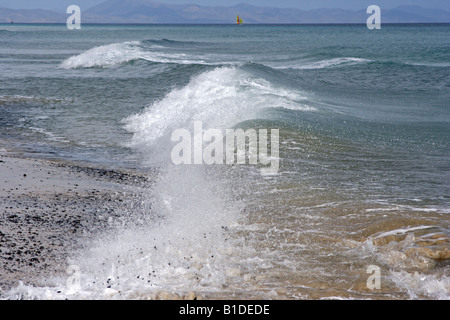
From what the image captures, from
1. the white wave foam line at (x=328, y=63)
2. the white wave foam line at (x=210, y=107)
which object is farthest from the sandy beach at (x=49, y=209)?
the white wave foam line at (x=328, y=63)

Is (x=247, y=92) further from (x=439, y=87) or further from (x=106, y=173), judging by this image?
(x=439, y=87)

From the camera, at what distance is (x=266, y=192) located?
7293 mm

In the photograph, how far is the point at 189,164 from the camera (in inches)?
353

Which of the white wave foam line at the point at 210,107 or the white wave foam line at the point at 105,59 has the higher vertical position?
the white wave foam line at the point at 105,59

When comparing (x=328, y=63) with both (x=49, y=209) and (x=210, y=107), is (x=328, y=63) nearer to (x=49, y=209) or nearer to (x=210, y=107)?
(x=210, y=107)

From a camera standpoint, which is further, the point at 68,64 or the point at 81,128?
the point at 68,64

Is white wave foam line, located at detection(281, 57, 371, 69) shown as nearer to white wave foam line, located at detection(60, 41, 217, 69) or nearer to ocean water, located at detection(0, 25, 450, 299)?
white wave foam line, located at detection(60, 41, 217, 69)

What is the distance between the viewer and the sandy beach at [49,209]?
15.9ft

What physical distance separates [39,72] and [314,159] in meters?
19.3

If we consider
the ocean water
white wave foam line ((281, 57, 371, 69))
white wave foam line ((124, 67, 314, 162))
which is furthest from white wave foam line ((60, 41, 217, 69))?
Answer: white wave foam line ((124, 67, 314, 162))

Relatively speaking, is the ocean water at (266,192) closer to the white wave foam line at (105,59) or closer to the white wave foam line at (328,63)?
the white wave foam line at (328,63)

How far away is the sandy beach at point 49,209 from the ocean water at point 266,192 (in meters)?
0.27

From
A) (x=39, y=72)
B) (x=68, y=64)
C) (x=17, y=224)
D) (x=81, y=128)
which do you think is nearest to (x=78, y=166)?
(x=17, y=224)

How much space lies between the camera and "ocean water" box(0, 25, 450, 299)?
15.1 ft
